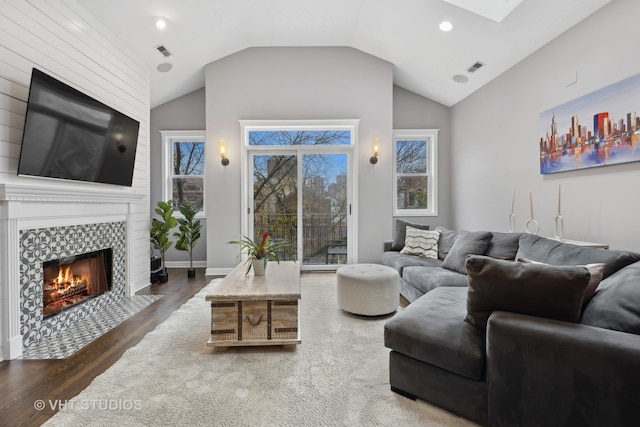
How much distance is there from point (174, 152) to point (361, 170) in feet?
11.1

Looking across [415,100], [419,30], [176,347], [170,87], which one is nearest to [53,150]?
[176,347]

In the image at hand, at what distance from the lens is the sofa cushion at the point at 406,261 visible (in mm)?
3543

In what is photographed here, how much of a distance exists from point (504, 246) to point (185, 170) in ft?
16.6

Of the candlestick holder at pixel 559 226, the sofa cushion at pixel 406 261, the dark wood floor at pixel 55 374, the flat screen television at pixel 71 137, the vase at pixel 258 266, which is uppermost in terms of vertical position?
the flat screen television at pixel 71 137

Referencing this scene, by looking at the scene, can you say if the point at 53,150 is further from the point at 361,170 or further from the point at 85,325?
the point at 361,170

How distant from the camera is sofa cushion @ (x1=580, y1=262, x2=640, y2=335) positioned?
1284mm

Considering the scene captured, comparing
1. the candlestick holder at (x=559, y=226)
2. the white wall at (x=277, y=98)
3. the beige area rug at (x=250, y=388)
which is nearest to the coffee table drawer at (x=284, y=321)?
the beige area rug at (x=250, y=388)

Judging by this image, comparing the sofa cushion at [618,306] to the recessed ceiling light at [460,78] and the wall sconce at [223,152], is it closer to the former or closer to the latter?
the recessed ceiling light at [460,78]

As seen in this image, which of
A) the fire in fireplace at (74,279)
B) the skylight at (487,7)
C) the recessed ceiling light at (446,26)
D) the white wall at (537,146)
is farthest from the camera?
the recessed ceiling light at (446,26)

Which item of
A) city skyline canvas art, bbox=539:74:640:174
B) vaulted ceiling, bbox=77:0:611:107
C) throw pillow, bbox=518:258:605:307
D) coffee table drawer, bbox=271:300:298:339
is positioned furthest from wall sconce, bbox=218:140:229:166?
throw pillow, bbox=518:258:605:307

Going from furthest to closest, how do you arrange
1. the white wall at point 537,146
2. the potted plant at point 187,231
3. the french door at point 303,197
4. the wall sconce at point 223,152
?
the french door at point 303,197 → the wall sconce at point 223,152 → the potted plant at point 187,231 → the white wall at point 537,146

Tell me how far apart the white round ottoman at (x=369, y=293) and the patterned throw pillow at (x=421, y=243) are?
1.02 m

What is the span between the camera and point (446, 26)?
3.51 metres

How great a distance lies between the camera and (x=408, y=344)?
1.71 meters
